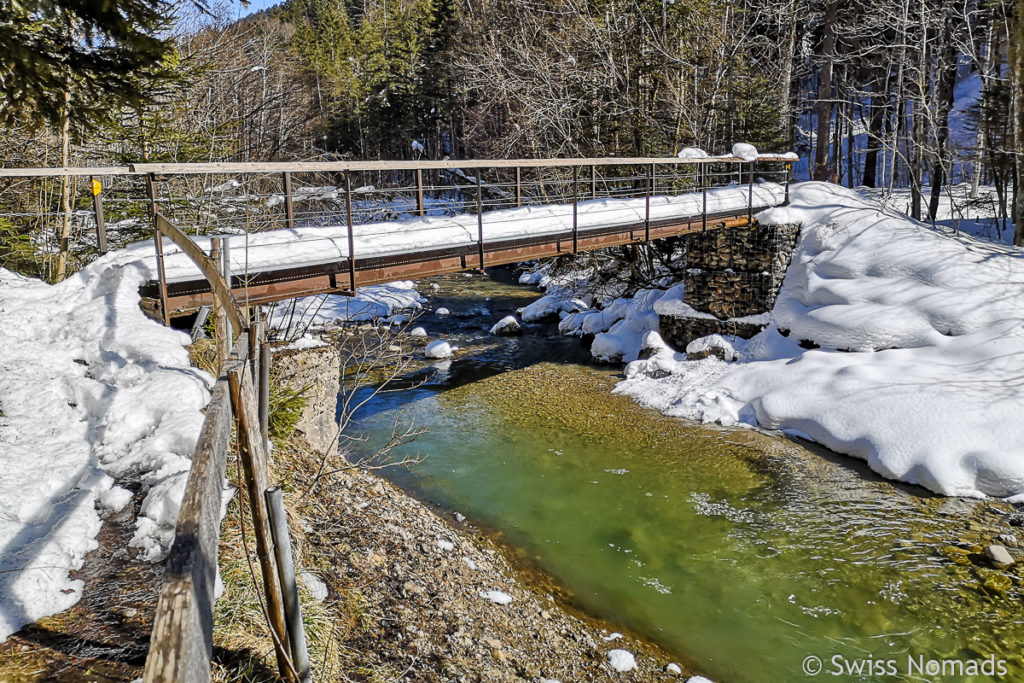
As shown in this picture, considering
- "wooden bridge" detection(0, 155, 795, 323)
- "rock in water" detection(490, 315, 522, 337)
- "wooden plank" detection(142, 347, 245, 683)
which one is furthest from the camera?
"rock in water" detection(490, 315, 522, 337)

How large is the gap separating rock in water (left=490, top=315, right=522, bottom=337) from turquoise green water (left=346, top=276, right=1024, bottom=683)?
5355mm

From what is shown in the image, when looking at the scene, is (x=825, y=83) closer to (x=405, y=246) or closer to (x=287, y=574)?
(x=405, y=246)

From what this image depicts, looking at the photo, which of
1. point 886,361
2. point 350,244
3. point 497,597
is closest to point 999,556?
point 886,361

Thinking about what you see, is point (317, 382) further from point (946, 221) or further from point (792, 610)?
point (946, 221)

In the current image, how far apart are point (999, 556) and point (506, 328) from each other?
1159 centimetres

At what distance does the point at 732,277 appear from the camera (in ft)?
46.4

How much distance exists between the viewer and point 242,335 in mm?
2664

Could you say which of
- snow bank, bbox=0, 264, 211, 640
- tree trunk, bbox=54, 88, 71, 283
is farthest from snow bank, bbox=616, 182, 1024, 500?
tree trunk, bbox=54, 88, 71, 283

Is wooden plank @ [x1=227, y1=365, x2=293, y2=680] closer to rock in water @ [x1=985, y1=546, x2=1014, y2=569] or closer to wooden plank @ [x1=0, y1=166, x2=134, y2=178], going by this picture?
wooden plank @ [x1=0, y1=166, x2=134, y2=178]

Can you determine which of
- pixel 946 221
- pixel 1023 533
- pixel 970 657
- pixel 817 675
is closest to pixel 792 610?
pixel 817 675

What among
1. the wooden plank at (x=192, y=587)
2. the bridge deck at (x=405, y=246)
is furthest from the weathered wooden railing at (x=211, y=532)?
the bridge deck at (x=405, y=246)

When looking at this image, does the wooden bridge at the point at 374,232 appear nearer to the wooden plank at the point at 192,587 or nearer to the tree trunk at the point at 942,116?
the wooden plank at the point at 192,587

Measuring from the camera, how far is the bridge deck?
704 centimetres

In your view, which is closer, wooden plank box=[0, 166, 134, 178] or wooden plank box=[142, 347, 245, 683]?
wooden plank box=[142, 347, 245, 683]
